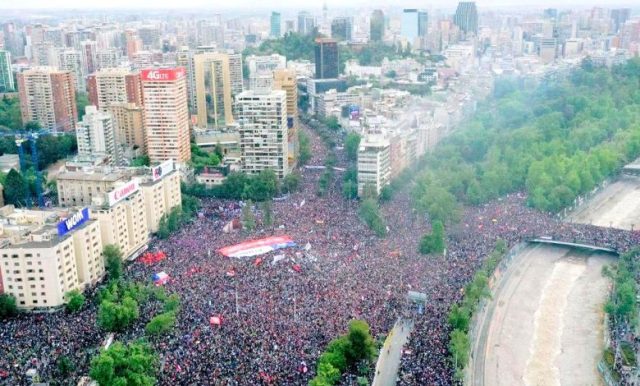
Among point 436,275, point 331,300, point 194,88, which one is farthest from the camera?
point 194,88

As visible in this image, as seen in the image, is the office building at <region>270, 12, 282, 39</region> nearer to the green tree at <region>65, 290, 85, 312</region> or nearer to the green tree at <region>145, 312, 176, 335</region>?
the green tree at <region>65, 290, 85, 312</region>

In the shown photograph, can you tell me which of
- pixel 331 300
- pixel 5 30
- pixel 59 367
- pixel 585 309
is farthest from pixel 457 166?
pixel 5 30

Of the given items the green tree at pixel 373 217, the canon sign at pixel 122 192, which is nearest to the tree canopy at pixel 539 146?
the green tree at pixel 373 217

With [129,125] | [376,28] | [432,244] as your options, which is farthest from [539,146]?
[376,28]

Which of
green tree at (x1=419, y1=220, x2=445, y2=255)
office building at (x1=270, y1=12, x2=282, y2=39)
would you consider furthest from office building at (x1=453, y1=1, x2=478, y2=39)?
green tree at (x1=419, y1=220, x2=445, y2=255)

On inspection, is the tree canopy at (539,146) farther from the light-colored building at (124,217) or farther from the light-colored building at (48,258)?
the light-colored building at (48,258)

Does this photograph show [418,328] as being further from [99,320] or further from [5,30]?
[5,30]

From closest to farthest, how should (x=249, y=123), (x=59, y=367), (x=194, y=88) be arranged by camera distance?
(x=59, y=367)
(x=249, y=123)
(x=194, y=88)
